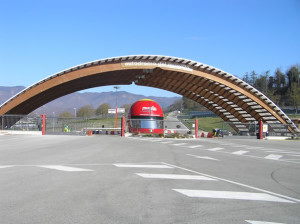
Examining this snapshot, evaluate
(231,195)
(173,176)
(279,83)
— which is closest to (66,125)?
(173,176)

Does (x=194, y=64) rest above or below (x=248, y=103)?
above

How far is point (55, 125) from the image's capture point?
30531 mm

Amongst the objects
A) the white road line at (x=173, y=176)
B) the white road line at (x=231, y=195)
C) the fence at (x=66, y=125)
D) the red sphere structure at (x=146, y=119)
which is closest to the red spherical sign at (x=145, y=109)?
the red sphere structure at (x=146, y=119)

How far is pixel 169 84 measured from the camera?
45656 mm

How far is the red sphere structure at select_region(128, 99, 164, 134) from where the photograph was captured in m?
31.3

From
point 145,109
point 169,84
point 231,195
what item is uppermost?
point 169,84

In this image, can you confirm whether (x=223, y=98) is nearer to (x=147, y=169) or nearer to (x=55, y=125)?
(x=55, y=125)

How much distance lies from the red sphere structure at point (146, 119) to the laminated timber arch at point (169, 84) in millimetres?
6043

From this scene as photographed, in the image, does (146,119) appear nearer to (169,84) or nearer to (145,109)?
(145,109)

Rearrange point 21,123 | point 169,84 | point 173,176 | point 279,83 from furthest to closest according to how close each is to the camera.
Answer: point 279,83 → point 169,84 → point 21,123 → point 173,176

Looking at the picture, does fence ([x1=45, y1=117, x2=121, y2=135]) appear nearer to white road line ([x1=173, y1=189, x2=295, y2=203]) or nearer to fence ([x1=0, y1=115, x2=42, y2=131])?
fence ([x1=0, y1=115, x2=42, y2=131])

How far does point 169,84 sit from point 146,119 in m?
15.4

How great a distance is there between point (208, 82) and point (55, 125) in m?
21.2

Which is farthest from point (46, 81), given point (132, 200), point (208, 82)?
point (132, 200)
